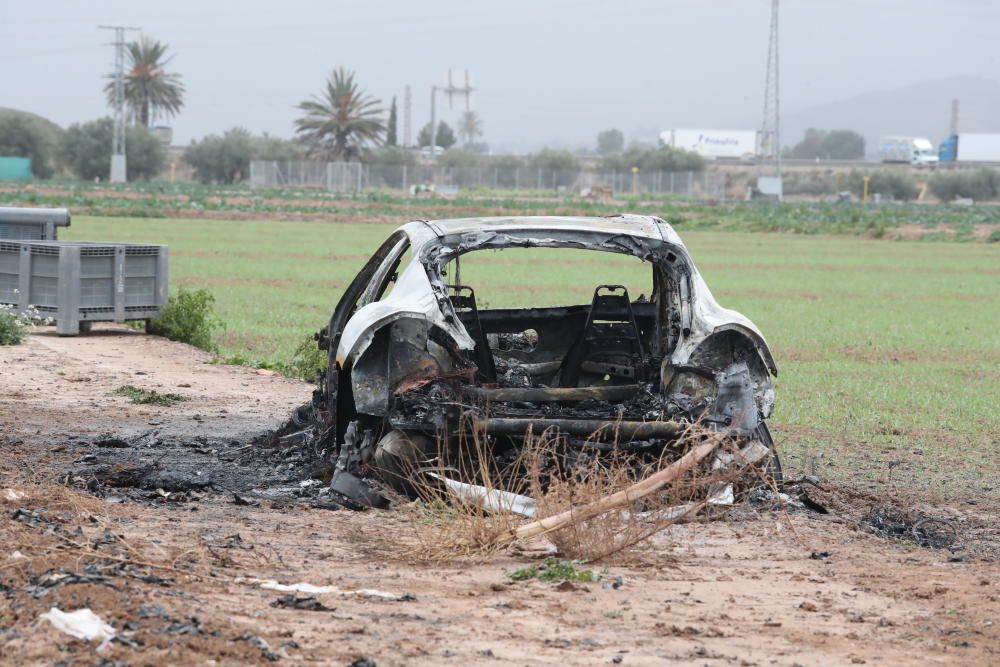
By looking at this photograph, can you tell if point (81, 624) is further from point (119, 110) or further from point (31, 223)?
point (119, 110)

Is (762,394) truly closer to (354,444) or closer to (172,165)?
(354,444)

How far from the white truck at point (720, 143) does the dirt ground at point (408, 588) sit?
168m

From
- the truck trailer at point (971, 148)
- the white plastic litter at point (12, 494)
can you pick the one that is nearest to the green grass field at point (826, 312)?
the white plastic litter at point (12, 494)

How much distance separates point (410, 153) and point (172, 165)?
2599cm

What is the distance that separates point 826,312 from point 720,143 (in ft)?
499

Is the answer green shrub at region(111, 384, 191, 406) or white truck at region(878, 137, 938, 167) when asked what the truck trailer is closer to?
white truck at region(878, 137, 938, 167)

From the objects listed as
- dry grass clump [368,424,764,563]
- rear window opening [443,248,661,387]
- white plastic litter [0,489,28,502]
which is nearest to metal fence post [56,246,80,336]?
rear window opening [443,248,661,387]

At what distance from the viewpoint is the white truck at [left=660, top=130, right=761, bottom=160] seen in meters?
175

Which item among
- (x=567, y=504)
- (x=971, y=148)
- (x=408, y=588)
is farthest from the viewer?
(x=971, y=148)

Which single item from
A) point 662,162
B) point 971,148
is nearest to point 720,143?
point 971,148

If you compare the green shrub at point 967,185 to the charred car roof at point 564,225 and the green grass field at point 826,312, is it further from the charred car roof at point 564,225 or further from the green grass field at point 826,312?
the charred car roof at point 564,225

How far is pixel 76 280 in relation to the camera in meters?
18.6

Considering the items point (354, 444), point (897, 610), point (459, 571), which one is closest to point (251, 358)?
point (354, 444)

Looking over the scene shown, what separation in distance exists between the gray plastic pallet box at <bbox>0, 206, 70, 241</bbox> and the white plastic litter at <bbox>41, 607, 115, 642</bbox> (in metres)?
16.0
